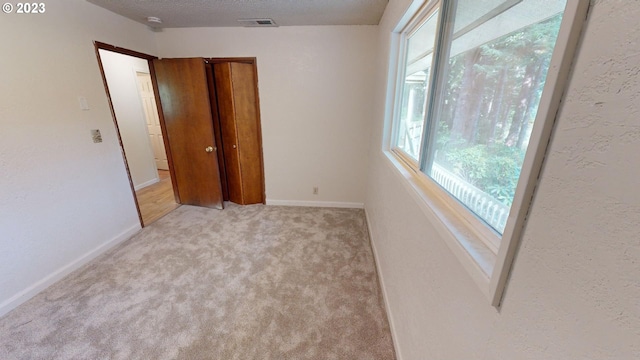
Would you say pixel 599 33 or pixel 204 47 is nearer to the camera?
pixel 599 33

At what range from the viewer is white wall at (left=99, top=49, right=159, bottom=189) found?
142 inches

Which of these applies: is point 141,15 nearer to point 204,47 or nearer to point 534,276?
point 204,47

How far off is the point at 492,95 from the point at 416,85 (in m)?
0.91

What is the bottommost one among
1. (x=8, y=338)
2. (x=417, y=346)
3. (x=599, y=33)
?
(x=8, y=338)

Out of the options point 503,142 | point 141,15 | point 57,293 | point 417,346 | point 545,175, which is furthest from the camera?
point 141,15

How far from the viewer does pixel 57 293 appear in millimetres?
1793

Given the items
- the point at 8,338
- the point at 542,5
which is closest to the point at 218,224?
the point at 8,338

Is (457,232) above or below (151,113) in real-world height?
below

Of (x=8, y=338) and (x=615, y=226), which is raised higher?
(x=615, y=226)

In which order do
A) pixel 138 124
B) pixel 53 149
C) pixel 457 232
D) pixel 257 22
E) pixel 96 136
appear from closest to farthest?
pixel 457 232
pixel 53 149
pixel 96 136
pixel 257 22
pixel 138 124

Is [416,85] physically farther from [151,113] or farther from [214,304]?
[151,113]

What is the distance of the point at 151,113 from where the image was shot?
452 cm

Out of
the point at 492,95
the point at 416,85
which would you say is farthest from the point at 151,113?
the point at 492,95

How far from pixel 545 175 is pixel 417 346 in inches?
39.3
